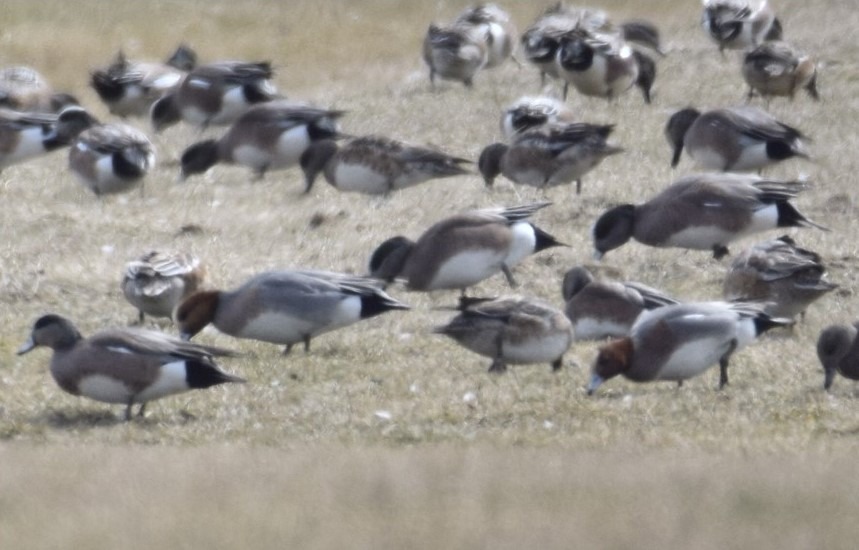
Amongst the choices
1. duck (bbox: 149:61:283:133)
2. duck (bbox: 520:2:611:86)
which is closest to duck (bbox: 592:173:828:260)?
duck (bbox: 520:2:611:86)

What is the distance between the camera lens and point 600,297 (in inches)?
381

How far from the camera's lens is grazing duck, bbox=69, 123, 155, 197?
14.5m

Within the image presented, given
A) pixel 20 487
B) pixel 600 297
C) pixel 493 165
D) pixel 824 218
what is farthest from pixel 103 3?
pixel 20 487

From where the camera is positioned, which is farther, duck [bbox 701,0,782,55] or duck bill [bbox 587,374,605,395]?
duck [bbox 701,0,782,55]

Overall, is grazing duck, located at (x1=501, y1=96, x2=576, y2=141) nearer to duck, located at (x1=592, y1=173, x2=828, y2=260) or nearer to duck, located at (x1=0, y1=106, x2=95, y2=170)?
duck, located at (x1=592, y1=173, x2=828, y2=260)

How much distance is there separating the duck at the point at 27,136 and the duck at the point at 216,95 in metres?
1.69

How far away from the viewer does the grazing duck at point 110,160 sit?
14500 mm

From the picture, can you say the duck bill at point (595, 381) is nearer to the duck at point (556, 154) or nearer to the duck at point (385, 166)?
the duck at point (556, 154)

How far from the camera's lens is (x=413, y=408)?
327 inches

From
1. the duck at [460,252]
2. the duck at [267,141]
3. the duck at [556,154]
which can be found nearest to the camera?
the duck at [460,252]

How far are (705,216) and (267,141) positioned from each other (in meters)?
5.33

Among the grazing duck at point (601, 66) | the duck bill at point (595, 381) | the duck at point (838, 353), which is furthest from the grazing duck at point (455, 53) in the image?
the duck bill at point (595, 381)


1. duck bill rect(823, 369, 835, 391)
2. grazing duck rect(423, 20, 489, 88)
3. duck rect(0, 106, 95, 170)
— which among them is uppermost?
duck bill rect(823, 369, 835, 391)

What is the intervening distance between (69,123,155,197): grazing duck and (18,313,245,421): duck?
246 inches
